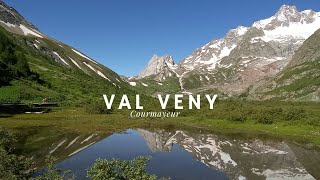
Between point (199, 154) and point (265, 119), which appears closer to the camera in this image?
point (199, 154)

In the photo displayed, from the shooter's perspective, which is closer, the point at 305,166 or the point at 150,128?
the point at 305,166

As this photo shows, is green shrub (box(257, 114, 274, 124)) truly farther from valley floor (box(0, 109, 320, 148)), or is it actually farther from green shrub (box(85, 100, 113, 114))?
green shrub (box(85, 100, 113, 114))

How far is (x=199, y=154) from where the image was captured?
76.1 m

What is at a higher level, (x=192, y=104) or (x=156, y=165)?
(x=192, y=104)

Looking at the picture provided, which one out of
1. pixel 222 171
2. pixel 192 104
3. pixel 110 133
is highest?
pixel 192 104

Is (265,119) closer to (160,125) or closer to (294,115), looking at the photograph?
(294,115)

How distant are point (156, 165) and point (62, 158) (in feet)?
50.1

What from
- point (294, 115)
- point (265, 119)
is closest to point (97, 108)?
point (265, 119)

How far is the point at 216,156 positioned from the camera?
74.2 meters

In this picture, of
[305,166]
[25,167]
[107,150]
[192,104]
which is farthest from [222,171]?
[192,104]

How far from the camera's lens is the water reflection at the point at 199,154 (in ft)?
194

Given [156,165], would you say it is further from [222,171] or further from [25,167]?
[25,167]

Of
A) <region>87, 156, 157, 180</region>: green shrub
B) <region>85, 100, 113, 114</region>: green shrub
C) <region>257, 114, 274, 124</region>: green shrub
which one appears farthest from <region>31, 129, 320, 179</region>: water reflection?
<region>85, 100, 113, 114</region>: green shrub

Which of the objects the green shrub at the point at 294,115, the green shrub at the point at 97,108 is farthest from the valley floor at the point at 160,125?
the green shrub at the point at 97,108
